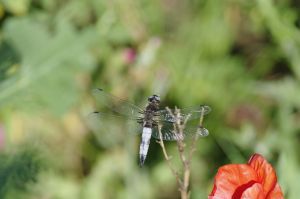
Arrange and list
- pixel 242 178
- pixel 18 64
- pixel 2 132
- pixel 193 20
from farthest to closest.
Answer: pixel 193 20 < pixel 2 132 < pixel 18 64 < pixel 242 178

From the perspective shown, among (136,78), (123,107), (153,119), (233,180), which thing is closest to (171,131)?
(153,119)

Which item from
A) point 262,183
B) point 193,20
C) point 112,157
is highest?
point 193,20

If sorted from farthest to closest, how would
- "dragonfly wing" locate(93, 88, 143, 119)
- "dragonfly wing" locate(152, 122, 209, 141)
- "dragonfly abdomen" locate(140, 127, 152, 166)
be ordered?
"dragonfly wing" locate(93, 88, 143, 119), "dragonfly wing" locate(152, 122, 209, 141), "dragonfly abdomen" locate(140, 127, 152, 166)

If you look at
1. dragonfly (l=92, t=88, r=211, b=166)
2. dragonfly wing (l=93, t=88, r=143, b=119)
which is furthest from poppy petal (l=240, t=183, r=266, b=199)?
dragonfly wing (l=93, t=88, r=143, b=119)

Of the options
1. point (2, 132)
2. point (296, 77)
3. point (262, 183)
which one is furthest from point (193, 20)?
point (262, 183)

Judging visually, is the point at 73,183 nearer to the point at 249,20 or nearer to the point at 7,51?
the point at 7,51

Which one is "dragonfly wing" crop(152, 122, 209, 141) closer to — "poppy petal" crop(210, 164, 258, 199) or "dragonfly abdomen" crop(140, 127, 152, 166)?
"dragonfly abdomen" crop(140, 127, 152, 166)
